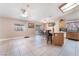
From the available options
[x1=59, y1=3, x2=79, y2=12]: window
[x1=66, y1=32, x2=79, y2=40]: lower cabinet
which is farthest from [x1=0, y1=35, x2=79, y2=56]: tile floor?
[x1=59, y1=3, x2=79, y2=12]: window

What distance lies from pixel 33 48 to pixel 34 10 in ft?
2.38

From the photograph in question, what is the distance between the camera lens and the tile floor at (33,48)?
6.92ft

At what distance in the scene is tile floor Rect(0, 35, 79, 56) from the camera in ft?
6.92

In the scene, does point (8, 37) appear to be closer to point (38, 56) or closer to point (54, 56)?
point (38, 56)

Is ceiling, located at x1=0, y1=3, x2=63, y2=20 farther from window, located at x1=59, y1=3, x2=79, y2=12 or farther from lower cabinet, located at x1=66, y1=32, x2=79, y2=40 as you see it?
lower cabinet, located at x1=66, y1=32, x2=79, y2=40

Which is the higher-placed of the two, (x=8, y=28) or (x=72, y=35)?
(x=8, y=28)

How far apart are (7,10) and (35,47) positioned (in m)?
0.87

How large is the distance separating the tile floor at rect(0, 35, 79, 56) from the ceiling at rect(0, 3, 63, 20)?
49 centimetres

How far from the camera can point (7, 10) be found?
6.89 ft

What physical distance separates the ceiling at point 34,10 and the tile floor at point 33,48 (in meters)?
0.49

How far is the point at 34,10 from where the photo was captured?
2156 mm

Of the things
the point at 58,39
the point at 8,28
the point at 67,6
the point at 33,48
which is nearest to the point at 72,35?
the point at 58,39

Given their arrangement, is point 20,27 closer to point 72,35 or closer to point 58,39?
point 58,39

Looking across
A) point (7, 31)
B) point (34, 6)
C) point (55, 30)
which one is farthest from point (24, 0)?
point (55, 30)
